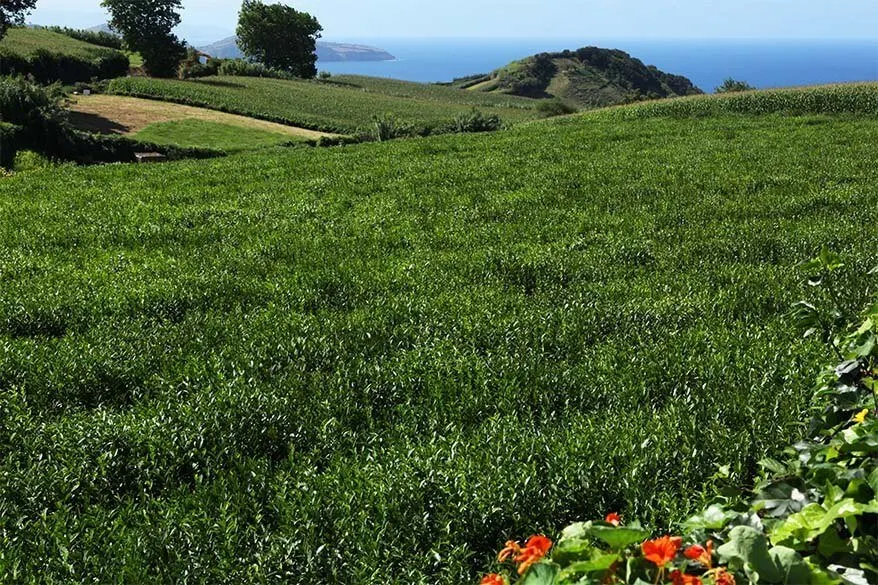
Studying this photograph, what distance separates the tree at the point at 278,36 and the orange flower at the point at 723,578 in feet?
416

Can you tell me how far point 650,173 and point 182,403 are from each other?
13832 mm

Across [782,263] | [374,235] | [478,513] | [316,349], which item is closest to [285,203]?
[374,235]

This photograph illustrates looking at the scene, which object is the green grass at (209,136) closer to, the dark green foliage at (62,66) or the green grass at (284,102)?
the green grass at (284,102)

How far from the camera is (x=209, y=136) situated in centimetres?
4609

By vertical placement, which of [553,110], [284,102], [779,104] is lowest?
[779,104]

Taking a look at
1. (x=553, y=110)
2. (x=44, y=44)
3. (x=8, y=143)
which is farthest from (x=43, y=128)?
(x=44, y=44)

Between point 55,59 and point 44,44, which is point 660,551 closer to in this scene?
point 55,59

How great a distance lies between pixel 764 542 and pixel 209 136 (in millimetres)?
49112

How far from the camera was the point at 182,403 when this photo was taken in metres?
5.67

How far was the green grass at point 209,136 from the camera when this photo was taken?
43125 millimetres

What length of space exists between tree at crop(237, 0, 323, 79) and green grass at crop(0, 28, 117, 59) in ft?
105

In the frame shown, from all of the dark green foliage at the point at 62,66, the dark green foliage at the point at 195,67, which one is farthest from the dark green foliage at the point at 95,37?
the dark green foliage at the point at 62,66

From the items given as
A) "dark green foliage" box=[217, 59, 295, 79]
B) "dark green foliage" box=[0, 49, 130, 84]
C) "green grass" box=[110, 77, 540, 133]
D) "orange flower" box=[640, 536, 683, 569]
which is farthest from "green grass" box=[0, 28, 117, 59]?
"orange flower" box=[640, 536, 683, 569]

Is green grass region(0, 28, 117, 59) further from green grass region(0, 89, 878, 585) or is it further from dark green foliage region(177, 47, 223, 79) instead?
green grass region(0, 89, 878, 585)
